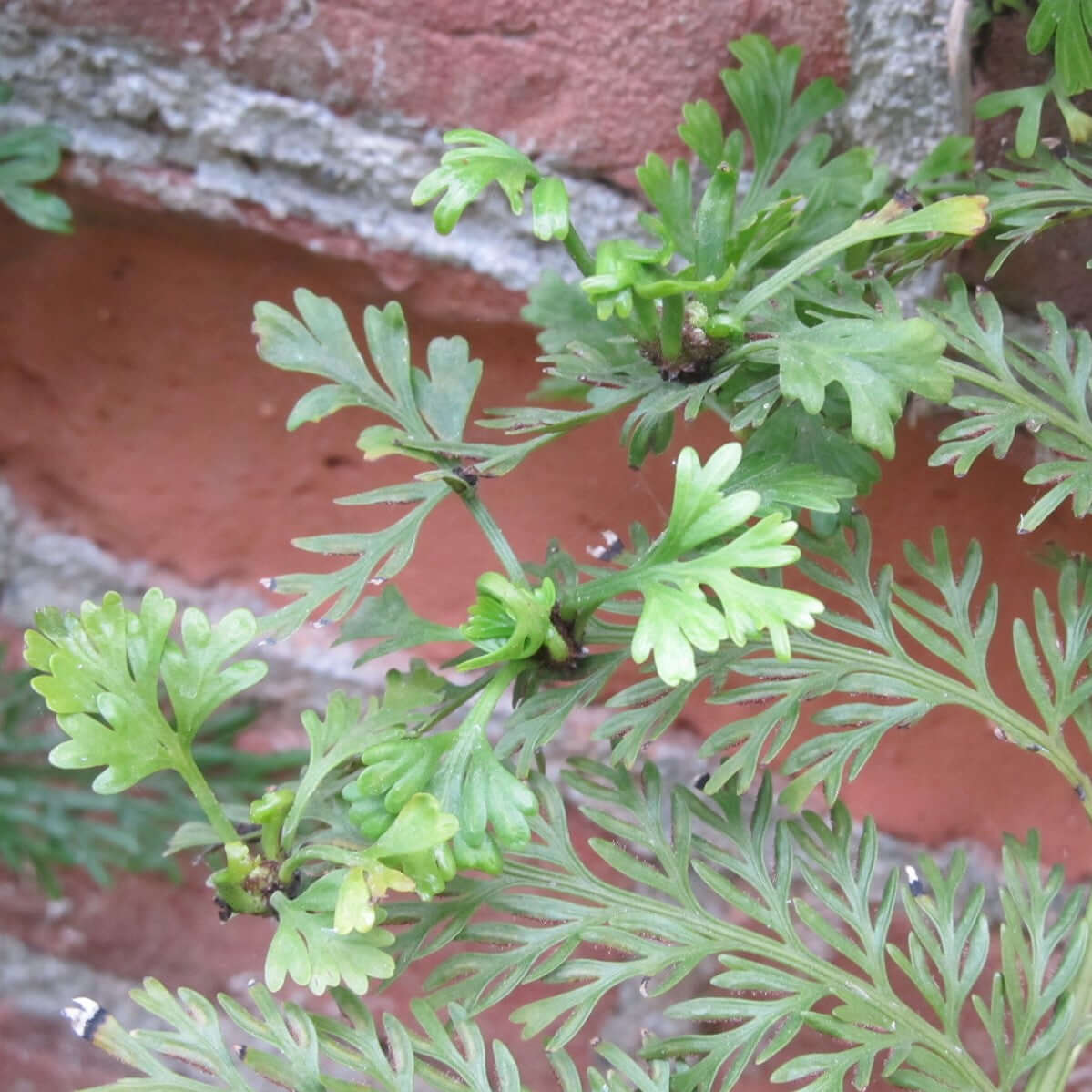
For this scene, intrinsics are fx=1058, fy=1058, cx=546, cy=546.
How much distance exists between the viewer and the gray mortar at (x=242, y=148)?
20.2 inches

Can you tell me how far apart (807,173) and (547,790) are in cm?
25

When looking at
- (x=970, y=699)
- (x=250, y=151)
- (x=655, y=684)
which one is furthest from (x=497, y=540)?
(x=250, y=151)

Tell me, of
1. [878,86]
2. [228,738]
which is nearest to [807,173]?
[878,86]

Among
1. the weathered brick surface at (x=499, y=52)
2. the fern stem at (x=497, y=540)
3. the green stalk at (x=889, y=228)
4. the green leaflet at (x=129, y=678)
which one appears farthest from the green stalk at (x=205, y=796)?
the weathered brick surface at (x=499, y=52)

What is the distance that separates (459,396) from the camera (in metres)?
0.38

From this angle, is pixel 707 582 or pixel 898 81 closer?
pixel 707 582

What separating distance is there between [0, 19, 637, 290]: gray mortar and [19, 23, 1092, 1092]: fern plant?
6.1 inches

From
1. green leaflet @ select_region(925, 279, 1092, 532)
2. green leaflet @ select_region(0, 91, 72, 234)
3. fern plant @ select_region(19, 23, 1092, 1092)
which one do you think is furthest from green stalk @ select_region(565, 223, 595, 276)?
green leaflet @ select_region(0, 91, 72, 234)

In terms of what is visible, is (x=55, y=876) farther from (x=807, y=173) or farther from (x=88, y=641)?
(x=807, y=173)

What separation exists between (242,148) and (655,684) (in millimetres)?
350

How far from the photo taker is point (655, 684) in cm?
35

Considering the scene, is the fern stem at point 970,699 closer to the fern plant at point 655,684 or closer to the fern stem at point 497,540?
the fern plant at point 655,684

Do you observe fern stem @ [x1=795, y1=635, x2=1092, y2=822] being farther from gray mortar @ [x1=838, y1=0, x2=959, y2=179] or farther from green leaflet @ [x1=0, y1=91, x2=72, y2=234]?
green leaflet @ [x1=0, y1=91, x2=72, y2=234]

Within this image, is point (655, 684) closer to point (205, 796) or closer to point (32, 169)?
point (205, 796)
